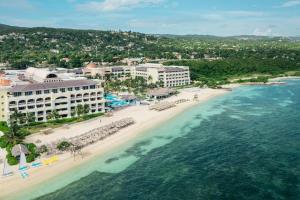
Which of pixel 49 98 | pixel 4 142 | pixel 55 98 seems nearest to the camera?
pixel 4 142

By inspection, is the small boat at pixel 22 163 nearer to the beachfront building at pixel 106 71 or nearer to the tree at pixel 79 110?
the tree at pixel 79 110

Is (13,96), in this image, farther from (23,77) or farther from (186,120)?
(186,120)

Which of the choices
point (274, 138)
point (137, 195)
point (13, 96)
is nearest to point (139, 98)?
point (13, 96)

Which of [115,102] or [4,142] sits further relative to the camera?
[115,102]

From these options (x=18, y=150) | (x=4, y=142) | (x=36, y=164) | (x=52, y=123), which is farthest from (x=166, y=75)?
(x=36, y=164)

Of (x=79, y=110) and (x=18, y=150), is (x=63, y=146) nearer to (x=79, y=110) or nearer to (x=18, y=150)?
(x=18, y=150)

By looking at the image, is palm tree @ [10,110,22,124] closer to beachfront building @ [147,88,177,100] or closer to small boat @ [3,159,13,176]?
small boat @ [3,159,13,176]
